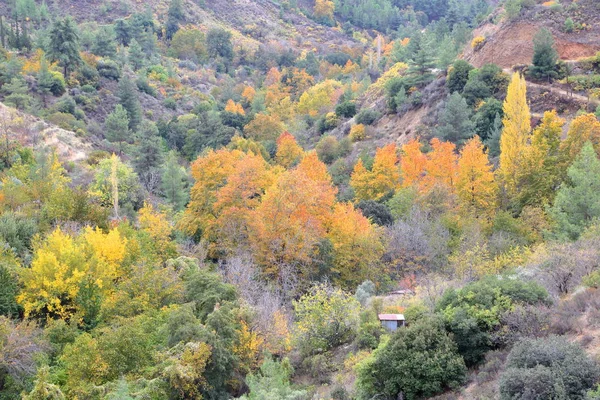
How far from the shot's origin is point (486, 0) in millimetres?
154500

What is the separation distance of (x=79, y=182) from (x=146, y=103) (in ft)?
123

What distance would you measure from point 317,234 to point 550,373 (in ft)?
67.9

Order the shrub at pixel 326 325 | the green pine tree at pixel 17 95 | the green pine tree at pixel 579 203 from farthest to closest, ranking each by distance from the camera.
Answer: the green pine tree at pixel 17 95, the green pine tree at pixel 579 203, the shrub at pixel 326 325

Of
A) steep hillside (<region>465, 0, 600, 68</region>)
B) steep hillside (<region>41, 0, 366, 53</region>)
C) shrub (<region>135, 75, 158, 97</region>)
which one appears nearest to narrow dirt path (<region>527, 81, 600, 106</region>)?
steep hillside (<region>465, 0, 600, 68</region>)

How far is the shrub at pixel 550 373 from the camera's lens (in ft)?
42.7

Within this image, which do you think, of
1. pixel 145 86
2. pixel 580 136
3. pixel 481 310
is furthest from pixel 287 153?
pixel 481 310

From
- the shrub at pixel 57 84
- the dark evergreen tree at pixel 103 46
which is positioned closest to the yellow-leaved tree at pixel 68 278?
the shrub at pixel 57 84

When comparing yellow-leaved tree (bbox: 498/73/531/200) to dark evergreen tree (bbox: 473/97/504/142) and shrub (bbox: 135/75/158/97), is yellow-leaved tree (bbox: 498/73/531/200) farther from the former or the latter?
shrub (bbox: 135/75/158/97)

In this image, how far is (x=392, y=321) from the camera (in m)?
21.1

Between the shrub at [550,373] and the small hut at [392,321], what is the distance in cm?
679

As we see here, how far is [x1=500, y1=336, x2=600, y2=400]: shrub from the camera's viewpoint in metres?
13.0

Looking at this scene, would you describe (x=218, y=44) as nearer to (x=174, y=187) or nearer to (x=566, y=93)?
(x=174, y=187)

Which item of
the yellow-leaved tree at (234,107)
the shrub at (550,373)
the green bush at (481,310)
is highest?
the shrub at (550,373)

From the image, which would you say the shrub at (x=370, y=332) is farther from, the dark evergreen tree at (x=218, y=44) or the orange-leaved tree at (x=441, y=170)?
the dark evergreen tree at (x=218, y=44)
